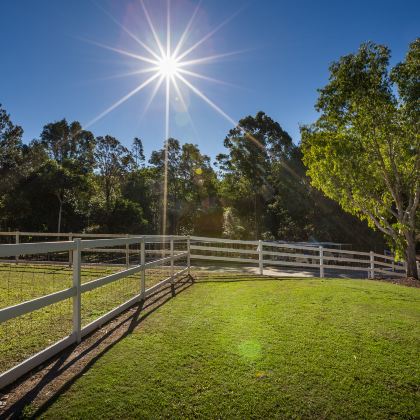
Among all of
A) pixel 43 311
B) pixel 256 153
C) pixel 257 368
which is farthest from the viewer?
pixel 256 153

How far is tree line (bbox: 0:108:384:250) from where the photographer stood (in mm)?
29859

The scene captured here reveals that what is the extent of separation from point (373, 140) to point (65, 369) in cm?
1393

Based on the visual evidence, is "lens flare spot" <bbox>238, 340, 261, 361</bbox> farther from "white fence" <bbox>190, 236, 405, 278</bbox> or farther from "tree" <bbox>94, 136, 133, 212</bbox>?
"tree" <bbox>94, 136, 133, 212</bbox>

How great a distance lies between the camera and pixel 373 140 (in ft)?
45.5

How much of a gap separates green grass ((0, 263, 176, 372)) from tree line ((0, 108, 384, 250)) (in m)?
22.3

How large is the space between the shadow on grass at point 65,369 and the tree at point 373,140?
11.5 metres

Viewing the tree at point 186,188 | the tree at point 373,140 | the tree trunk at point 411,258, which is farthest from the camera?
the tree at point 186,188

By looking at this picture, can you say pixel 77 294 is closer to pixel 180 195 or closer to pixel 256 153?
pixel 256 153

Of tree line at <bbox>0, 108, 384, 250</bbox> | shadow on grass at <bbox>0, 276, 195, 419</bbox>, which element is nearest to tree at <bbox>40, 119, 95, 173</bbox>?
tree line at <bbox>0, 108, 384, 250</bbox>

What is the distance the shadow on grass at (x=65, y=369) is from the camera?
2.87 meters

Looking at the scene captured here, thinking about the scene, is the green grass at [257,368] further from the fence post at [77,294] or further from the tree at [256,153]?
the tree at [256,153]

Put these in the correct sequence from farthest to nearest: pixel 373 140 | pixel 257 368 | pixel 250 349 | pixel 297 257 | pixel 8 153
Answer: pixel 8 153 < pixel 297 257 < pixel 373 140 < pixel 250 349 < pixel 257 368

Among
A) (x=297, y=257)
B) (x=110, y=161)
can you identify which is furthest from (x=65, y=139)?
(x=297, y=257)

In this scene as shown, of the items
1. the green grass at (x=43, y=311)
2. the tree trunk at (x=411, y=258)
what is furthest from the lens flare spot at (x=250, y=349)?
the tree trunk at (x=411, y=258)
